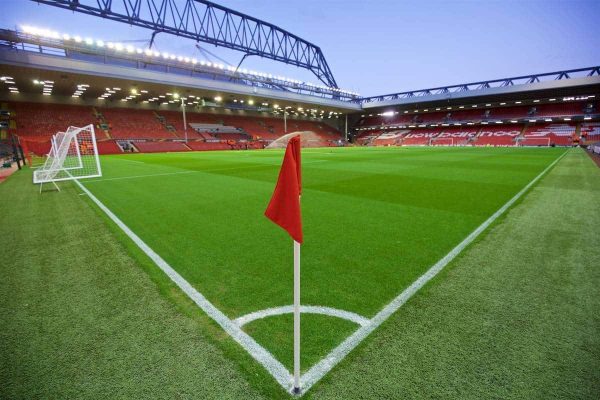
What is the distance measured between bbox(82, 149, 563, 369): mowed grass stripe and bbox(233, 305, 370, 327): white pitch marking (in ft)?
0.25

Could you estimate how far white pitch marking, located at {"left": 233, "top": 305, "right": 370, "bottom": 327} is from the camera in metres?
2.62

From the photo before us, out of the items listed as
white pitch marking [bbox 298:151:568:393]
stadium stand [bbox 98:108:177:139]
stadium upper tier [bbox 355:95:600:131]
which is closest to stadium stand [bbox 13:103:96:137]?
stadium stand [bbox 98:108:177:139]

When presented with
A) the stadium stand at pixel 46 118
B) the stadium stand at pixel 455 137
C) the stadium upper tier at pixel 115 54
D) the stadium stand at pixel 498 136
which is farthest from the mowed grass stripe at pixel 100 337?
the stadium stand at pixel 498 136

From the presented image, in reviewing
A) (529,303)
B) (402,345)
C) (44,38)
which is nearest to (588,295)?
(529,303)

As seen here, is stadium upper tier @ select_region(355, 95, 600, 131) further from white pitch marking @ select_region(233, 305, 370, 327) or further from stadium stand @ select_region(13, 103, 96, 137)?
white pitch marking @ select_region(233, 305, 370, 327)

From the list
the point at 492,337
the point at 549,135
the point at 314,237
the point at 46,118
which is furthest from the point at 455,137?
the point at 46,118

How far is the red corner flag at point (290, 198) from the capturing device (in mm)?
1733

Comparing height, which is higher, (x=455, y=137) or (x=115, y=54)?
(x=115, y=54)

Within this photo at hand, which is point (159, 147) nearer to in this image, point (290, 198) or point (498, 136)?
point (290, 198)

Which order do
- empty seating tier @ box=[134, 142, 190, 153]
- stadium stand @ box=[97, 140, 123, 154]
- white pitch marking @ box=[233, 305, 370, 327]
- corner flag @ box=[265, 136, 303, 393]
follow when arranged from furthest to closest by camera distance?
empty seating tier @ box=[134, 142, 190, 153] → stadium stand @ box=[97, 140, 123, 154] → white pitch marking @ box=[233, 305, 370, 327] → corner flag @ box=[265, 136, 303, 393]

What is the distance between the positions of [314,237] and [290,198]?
312 cm

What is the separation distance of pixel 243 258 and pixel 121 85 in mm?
41727

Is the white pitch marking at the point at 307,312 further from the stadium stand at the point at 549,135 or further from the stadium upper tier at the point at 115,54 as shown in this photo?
the stadium stand at the point at 549,135

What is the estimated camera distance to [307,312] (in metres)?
2.76
